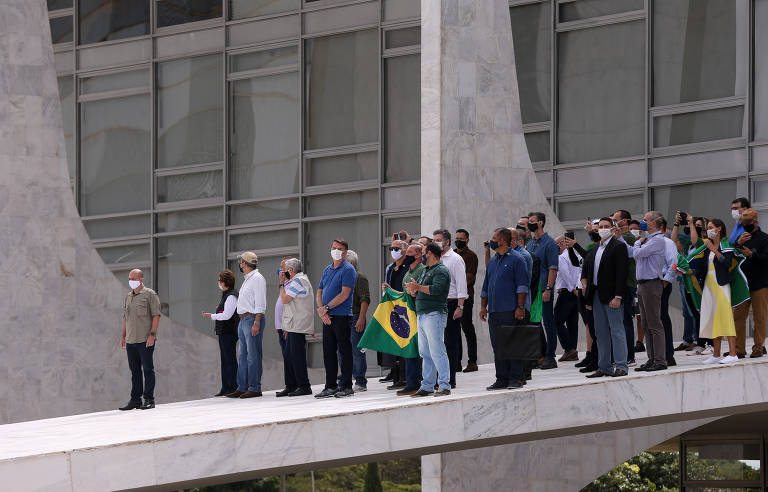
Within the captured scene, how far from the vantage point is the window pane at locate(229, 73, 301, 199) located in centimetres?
2419

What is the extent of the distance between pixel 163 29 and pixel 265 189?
3997mm

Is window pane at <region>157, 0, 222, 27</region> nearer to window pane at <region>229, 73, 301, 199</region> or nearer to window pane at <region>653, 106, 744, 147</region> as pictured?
window pane at <region>229, 73, 301, 199</region>

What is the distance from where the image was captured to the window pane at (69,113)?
26.5 meters

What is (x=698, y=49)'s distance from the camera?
20.5 m

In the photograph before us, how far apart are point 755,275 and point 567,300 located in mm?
2711

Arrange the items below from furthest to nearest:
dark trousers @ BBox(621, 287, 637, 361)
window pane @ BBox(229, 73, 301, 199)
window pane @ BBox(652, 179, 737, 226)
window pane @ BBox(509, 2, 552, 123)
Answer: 1. window pane @ BBox(229, 73, 301, 199)
2. window pane @ BBox(509, 2, 552, 123)
3. window pane @ BBox(652, 179, 737, 226)
4. dark trousers @ BBox(621, 287, 637, 361)

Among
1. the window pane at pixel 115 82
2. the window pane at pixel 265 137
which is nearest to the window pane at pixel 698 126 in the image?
the window pane at pixel 265 137

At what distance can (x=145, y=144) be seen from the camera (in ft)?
84.9

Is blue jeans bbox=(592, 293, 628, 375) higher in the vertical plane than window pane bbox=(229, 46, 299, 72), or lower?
lower

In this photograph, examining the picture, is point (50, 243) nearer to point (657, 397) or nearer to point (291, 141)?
point (291, 141)

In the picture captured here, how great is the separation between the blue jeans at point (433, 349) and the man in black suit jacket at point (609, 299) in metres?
1.60

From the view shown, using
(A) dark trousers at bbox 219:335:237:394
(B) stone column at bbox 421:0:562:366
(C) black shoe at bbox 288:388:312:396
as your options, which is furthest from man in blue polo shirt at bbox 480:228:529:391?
(B) stone column at bbox 421:0:562:366

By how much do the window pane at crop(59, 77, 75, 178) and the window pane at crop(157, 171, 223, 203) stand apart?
85.9 inches

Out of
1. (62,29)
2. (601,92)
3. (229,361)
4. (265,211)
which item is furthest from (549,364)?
(62,29)
